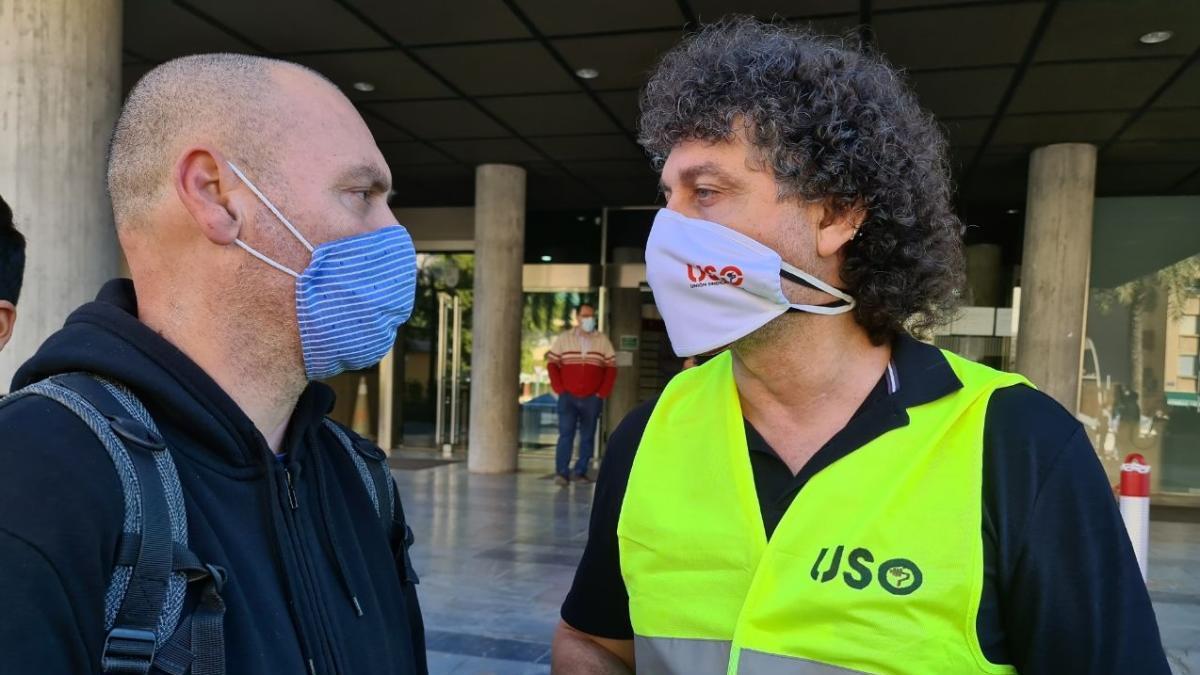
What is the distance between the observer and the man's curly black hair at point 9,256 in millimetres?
2170

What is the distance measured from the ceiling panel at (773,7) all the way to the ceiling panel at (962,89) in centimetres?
138

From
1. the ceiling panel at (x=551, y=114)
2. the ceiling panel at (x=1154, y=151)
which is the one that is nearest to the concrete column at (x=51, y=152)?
the ceiling panel at (x=551, y=114)

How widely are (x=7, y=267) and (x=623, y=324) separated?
1051cm

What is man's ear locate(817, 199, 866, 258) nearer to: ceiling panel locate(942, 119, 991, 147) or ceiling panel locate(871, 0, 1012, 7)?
ceiling panel locate(871, 0, 1012, 7)

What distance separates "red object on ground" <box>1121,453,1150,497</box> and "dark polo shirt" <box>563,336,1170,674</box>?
3.89 meters

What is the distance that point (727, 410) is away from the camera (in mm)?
1580

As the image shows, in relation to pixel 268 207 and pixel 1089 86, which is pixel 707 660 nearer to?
pixel 268 207

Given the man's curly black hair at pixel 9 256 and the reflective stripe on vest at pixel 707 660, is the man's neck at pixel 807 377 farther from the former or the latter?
the man's curly black hair at pixel 9 256

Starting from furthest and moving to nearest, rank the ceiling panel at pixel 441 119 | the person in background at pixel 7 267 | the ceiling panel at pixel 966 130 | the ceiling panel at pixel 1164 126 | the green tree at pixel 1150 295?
1. the green tree at pixel 1150 295
2. the ceiling panel at pixel 441 119
3. the ceiling panel at pixel 966 130
4. the ceiling panel at pixel 1164 126
5. the person in background at pixel 7 267

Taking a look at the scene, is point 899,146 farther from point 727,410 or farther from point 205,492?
point 205,492

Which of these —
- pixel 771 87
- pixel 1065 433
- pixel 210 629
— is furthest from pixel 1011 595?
pixel 210 629

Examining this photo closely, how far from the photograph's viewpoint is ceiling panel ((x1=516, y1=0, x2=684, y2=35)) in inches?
225

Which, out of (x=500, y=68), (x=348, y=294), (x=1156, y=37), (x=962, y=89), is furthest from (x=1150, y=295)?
(x=348, y=294)

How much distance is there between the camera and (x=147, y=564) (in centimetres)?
95
